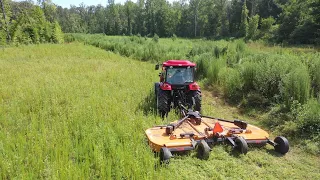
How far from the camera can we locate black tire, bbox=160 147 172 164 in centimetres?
352

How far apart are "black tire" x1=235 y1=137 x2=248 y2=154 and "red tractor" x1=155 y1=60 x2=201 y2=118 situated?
1.78 meters

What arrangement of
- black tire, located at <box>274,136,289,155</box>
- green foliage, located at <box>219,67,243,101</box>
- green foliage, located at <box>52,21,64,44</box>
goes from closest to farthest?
black tire, located at <box>274,136,289,155</box> < green foliage, located at <box>219,67,243,101</box> < green foliage, located at <box>52,21,64,44</box>

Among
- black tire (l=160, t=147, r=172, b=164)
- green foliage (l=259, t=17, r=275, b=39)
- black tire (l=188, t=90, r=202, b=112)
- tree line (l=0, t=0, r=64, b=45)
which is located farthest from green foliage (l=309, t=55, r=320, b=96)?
tree line (l=0, t=0, r=64, b=45)

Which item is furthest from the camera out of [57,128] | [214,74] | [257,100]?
[214,74]

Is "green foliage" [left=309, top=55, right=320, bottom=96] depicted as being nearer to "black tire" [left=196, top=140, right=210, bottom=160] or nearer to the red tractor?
the red tractor

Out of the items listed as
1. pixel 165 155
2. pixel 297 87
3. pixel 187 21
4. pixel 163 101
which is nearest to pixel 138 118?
pixel 163 101

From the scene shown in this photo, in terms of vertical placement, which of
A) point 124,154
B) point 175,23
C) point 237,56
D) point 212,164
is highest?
A: point 175,23

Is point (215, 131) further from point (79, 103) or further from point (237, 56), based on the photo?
point (237, 56)

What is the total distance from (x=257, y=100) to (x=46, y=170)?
616 cm

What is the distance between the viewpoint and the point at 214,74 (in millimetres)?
9469

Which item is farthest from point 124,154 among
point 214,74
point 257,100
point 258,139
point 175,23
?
point 175,23

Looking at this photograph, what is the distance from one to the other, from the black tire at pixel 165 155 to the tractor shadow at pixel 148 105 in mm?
2324

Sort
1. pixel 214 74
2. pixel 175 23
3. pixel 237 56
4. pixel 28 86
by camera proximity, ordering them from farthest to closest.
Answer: pixel 175 23, pixel 237 56, pixel 214 74, pixel 28 86

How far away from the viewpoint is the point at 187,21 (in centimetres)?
5828
